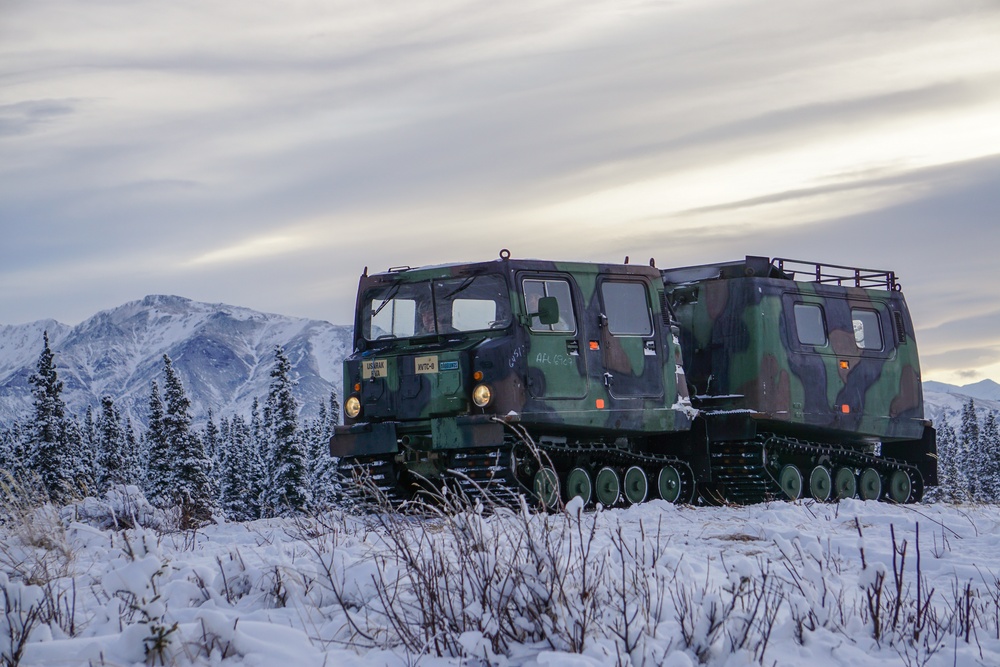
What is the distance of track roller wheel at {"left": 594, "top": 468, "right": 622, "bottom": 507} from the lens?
45.8 ft

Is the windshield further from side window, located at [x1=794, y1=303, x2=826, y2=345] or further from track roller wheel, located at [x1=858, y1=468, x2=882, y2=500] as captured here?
track roller wheel, located at [x1=858, y1=468, x2=882, y2=500]

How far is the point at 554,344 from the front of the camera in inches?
526

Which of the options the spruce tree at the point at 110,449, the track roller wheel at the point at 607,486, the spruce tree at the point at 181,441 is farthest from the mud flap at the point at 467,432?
the spruce tree at the point at 110,449

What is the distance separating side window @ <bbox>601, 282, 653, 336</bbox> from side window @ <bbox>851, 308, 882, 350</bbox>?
181 inches

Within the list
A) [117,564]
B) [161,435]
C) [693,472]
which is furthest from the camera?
[161,435]

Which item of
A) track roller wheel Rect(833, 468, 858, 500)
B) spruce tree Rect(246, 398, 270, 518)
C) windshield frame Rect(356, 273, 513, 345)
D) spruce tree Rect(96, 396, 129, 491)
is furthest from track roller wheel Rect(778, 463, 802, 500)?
spruce tree Rect(96, 396, 129, 491)

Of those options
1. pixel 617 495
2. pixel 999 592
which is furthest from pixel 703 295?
pixel 999 592

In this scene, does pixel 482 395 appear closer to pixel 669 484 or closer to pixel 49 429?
pixel 669 484

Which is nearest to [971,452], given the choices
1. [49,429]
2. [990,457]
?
[990,457]

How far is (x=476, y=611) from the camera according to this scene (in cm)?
590

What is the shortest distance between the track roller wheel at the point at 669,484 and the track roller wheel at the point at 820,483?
253 centimetres

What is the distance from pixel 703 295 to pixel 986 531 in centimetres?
685

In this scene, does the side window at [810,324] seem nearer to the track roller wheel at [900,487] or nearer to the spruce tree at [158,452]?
the track roller wheel at [900,487]

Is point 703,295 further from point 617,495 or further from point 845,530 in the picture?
point 845,530
